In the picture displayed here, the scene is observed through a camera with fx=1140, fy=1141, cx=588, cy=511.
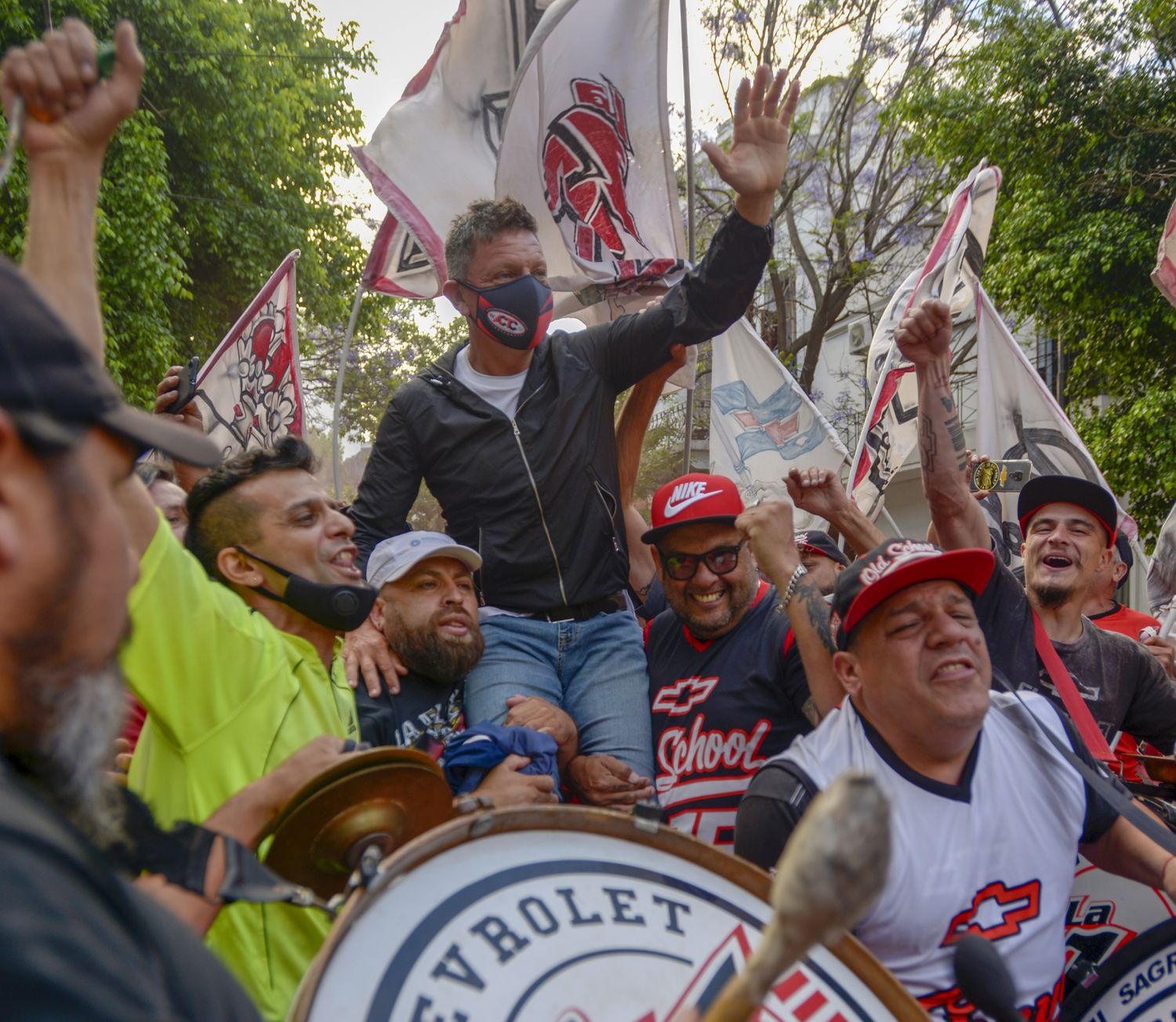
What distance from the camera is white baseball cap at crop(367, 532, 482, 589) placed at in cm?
339

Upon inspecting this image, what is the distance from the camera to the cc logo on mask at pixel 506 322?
3604mm

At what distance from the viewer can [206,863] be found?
1.38m

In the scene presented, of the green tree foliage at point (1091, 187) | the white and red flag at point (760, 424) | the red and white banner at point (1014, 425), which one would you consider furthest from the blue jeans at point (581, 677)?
the green tree foliage at point (1091, 187)

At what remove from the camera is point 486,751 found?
254 cm

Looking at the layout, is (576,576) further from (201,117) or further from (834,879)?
(201,117)

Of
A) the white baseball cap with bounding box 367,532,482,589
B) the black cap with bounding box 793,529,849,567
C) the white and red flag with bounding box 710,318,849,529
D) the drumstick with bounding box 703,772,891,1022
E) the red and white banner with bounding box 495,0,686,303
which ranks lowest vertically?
the drumstick with bounding box 703,772,891,1022

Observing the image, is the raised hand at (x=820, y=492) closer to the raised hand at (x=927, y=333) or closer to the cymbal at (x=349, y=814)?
the raised hand at (x=927, y=333)

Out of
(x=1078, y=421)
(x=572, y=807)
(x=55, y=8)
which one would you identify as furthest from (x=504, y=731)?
(x=1078, y=421)

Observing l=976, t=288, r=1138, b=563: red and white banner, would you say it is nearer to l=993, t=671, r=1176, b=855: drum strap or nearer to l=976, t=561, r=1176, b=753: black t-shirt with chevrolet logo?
l=976, t=561, r=1176, b=753: black t-shirt with chevrolet logo

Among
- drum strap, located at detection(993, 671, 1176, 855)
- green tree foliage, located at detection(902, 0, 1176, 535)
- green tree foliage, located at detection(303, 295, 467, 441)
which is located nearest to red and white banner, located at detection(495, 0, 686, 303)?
drum strap, located at detection(993, 671, 1176, 855)

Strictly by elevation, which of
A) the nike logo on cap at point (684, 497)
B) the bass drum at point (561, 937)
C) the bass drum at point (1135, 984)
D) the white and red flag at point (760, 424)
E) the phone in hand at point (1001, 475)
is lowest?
the bass drum at point (1135, 984)

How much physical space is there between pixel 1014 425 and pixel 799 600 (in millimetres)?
3010

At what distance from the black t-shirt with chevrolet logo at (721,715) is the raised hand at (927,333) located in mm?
911

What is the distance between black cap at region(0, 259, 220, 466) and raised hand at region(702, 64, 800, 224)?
7.93ft
